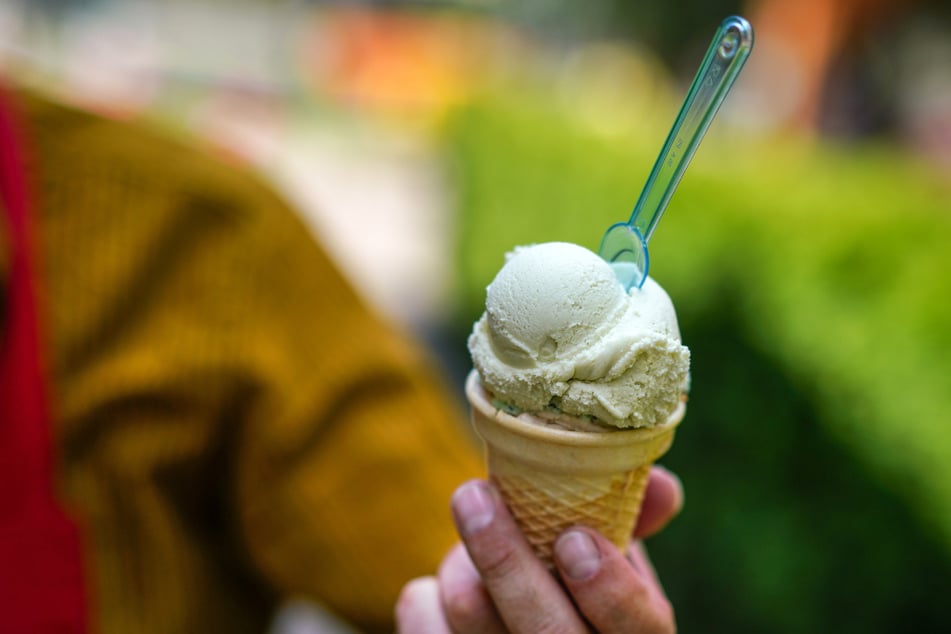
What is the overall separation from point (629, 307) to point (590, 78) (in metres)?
14.5

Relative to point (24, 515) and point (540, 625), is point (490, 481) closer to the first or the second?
point (540, 625)

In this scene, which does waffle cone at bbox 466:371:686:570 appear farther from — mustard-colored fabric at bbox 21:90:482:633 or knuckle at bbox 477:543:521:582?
mustard-colored fabric at bbox 21:90:482:633

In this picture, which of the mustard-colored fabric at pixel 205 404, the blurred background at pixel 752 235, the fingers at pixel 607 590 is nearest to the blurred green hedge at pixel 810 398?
the blurred background at pixel 752 235

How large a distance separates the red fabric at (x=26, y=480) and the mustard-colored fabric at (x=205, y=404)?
0.15 feet

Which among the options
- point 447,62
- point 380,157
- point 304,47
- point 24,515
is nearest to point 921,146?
point 24,515

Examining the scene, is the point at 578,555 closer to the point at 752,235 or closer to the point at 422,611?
the point at 422,611

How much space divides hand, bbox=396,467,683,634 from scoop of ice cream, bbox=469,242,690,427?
0.17 meters

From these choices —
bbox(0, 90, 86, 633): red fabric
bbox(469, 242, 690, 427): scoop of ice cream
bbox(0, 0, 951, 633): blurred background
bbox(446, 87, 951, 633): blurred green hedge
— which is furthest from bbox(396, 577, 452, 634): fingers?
bbox(446, 87, 951, 633): blurred green hedge

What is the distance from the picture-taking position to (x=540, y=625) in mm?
1140

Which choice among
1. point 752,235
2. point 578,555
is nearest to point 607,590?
point 578,555

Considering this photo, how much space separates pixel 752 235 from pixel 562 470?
9.07 feet

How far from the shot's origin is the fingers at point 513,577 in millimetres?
1146

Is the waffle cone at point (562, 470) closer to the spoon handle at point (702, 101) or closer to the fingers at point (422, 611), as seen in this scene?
the fingers at point (422, 611)

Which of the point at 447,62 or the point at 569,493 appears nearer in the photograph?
the point at 569,493
